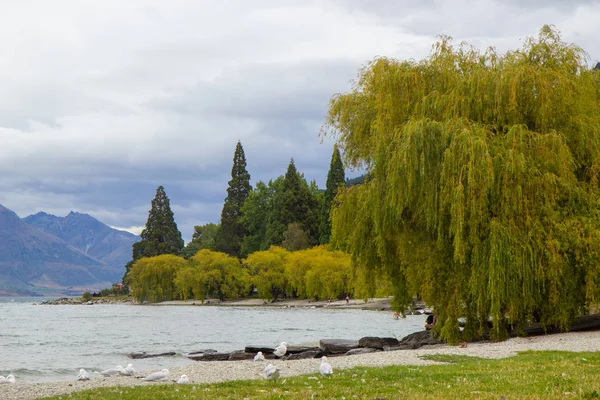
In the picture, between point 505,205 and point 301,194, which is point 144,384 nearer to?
point 505,205

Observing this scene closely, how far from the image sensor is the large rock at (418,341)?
27.3 meters

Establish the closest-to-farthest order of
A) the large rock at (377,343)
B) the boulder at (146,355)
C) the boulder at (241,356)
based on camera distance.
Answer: the boulder at (241,356) → the large rock at (377,343) → the boulder at (146,355)

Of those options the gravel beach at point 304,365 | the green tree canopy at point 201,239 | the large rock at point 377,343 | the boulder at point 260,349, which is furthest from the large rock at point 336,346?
the green tree canopy at point 201,239

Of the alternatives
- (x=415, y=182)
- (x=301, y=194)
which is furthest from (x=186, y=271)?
(x=415, y=182)

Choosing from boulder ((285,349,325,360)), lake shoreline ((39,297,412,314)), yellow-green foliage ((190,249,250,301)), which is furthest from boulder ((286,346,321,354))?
yellow-green foliage ((190,249,250,301))

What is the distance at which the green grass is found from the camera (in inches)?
457

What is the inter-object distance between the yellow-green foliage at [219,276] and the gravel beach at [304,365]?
78977 mm

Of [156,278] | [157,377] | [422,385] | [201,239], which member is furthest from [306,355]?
[201,239]

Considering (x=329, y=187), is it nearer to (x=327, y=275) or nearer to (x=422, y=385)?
(x=327, y=275)

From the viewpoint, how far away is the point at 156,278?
112 m

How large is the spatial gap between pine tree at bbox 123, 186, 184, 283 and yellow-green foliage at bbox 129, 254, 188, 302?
2436 centimetres

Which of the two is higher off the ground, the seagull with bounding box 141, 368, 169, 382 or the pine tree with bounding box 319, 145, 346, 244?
the pine tree with bounding box 319, 145, 346, 244

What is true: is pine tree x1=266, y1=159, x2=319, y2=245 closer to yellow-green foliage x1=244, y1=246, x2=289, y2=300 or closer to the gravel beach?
yellow-green foliage x1=244, y1=246, x2=289, y2=300

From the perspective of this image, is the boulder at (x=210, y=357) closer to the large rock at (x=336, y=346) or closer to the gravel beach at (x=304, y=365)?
the large rock at (x=336, y=346)
